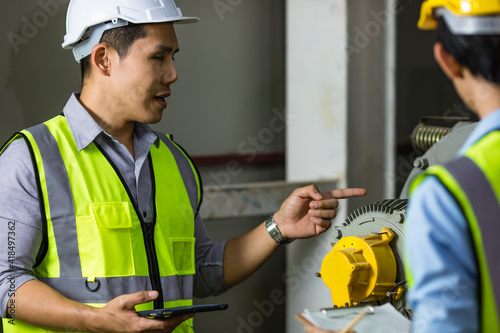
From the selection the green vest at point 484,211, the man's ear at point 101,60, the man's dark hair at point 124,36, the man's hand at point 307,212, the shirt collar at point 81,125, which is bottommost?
the man's hand at point 307,212

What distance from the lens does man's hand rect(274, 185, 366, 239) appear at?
168cm

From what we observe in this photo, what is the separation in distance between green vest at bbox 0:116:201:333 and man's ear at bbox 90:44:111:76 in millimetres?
165

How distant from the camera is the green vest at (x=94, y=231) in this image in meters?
1.47

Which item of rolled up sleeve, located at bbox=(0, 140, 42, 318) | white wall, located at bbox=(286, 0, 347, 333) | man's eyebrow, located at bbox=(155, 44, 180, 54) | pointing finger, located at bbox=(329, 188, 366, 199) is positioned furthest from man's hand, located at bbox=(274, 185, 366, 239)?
white wall, located at bbox=(286, 0, 347, 333)

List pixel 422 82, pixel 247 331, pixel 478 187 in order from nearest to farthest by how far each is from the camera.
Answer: pixel 478 187
pixel 247 331
pixel 422 82

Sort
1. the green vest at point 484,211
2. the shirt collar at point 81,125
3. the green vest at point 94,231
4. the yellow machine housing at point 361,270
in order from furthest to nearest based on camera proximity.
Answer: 1. the shirt collar at point 81,125
2. the green vest at point 94,231
3. the yellow machine housing at point 361,270
4. the green vest at point 484,211

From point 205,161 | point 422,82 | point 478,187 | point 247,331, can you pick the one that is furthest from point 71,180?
point 422,82

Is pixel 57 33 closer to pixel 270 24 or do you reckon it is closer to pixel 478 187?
pixel 270 24

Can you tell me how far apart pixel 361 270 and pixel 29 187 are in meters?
0.79

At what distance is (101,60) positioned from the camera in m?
1.65

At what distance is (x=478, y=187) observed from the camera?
79cm

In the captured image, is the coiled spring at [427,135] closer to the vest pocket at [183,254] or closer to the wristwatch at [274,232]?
the wristwatch at [274,232]

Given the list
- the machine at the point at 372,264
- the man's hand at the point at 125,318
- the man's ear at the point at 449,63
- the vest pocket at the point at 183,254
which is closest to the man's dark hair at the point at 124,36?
the vest pocket at the point at 183,254

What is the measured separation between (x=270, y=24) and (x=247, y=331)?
157cm
